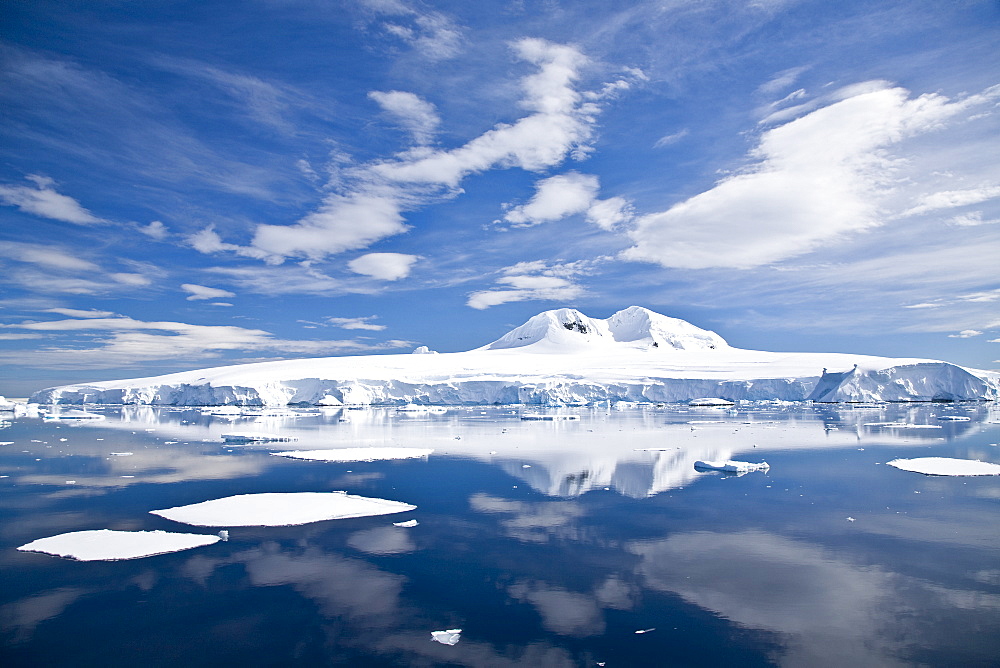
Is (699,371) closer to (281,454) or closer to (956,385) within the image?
(956,385)

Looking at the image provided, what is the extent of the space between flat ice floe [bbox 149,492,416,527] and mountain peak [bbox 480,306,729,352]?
6621 cm

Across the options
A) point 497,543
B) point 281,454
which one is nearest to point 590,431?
point 281,454

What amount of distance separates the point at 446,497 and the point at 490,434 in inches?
499

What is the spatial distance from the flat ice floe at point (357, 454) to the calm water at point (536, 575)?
240cm

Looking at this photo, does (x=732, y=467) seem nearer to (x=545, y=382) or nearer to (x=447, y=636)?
(x=447, y=636)

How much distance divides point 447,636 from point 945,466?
556 inches

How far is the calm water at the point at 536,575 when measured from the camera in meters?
4.98

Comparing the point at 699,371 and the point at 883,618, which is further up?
the point at 699,371

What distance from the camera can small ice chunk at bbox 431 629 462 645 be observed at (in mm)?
5078

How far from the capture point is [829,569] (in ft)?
22.5

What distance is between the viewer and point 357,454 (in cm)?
1705

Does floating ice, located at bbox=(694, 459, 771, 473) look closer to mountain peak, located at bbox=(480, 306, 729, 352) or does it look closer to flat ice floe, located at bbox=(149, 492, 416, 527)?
flat ice floe, located at bbox=(149, 492, 416, 527)

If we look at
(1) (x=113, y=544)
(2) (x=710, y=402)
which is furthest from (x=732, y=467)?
(2) (x=710, y=402)

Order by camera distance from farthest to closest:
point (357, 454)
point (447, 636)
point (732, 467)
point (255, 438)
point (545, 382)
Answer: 1. point (545, 382)
2. point (255, 438)
3. point (357, 454)
4. point (732, 467)
5. point (447, 636)
